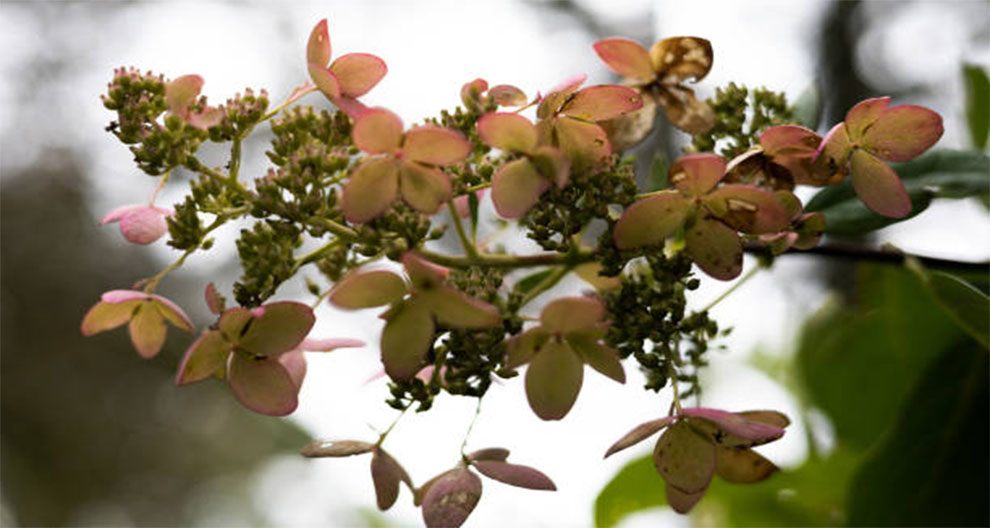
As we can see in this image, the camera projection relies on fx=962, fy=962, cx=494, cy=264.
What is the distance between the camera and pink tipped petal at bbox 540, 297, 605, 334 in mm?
543

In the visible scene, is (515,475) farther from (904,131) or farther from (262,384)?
(904,131)

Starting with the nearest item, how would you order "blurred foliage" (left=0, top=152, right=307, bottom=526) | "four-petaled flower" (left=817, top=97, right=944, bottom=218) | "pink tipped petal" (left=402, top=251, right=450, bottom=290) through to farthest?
"pink tipped petal" (left=402, top=251, right=450, bottom=290), "four-petaled flower" (left=817, top=97, right=944, bottom=218), "blurred foliage" (left=0, top=152, right=307, bottom=526)

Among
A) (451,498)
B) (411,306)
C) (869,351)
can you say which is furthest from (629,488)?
(411,306)

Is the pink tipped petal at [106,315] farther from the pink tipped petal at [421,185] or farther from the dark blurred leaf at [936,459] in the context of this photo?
the dark blurred leaf at [936,459]

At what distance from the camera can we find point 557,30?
476 cm

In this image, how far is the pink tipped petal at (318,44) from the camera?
62 centimetres

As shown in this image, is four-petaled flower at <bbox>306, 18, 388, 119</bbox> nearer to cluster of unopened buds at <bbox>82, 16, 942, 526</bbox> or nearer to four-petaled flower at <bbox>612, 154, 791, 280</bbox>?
cluster of unopened buds at <bbox>82, 16, 942, 526</bbox>

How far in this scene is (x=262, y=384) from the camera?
2.05 feet

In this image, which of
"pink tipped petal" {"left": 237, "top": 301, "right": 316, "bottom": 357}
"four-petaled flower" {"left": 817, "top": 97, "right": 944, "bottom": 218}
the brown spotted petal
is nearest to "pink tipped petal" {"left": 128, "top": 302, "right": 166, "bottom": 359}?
"pink tipped petal" {"left": 237, "top": 301, "right": 316, "bottom": 357}

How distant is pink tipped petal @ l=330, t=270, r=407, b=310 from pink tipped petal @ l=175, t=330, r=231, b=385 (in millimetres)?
95

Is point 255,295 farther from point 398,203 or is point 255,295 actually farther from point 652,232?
point 652,232

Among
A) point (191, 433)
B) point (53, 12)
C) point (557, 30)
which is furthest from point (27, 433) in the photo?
point (557, 30)

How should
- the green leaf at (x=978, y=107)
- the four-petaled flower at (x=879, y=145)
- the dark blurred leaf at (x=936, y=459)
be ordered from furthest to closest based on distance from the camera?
the green leaf at (x=978, y=107) → the dark blurred leaf at (x=936, y=459) → the four-petaled flower at (x=879, y=145)

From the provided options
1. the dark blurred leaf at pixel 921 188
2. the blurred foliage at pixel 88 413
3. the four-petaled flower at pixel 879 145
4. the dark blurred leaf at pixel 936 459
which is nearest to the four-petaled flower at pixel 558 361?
the four-petaled flower at pixel 879 145
